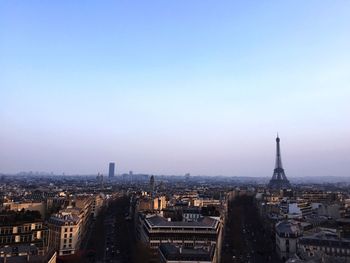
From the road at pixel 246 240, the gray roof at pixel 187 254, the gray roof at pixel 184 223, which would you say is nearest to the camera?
the gray roof at pixel 187 254

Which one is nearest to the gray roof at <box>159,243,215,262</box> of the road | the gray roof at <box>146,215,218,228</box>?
the gray roof at <box>146,215,218,228</box>

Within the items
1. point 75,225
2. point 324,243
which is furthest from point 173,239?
point 324,243

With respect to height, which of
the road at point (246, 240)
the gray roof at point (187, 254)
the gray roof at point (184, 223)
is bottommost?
the road at point (246, 240)

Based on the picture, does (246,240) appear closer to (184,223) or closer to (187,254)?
(184,223)

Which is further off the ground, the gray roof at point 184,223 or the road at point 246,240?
the gray roof at point 184,223

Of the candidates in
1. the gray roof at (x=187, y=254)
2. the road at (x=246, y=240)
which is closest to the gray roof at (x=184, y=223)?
the road at (x=246, y=240)

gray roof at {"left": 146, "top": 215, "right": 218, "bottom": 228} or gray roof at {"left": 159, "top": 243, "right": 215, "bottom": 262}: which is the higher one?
gray roof at {"left": 146, "top": 215, "right": 218, "bottom": 228}

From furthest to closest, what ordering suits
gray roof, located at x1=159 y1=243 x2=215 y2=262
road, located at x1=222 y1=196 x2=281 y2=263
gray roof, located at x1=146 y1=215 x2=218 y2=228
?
road, located at x1=222 y1=196 x2=281 y2=263 < gray roof, located at x1=146 y1=215 x2=218 y2=228 < gray roof, located at x1=159 y1=243 x2=215 y2=262

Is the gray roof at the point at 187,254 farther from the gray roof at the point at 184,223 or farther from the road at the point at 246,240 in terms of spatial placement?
the road at the point at 246,240

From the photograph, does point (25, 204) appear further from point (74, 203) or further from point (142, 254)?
point (142, 254)

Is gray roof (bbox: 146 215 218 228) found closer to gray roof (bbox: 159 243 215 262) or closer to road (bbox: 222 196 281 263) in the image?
road (bbox: 222 196 281 263)

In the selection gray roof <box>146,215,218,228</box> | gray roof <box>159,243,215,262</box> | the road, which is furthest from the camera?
the road
